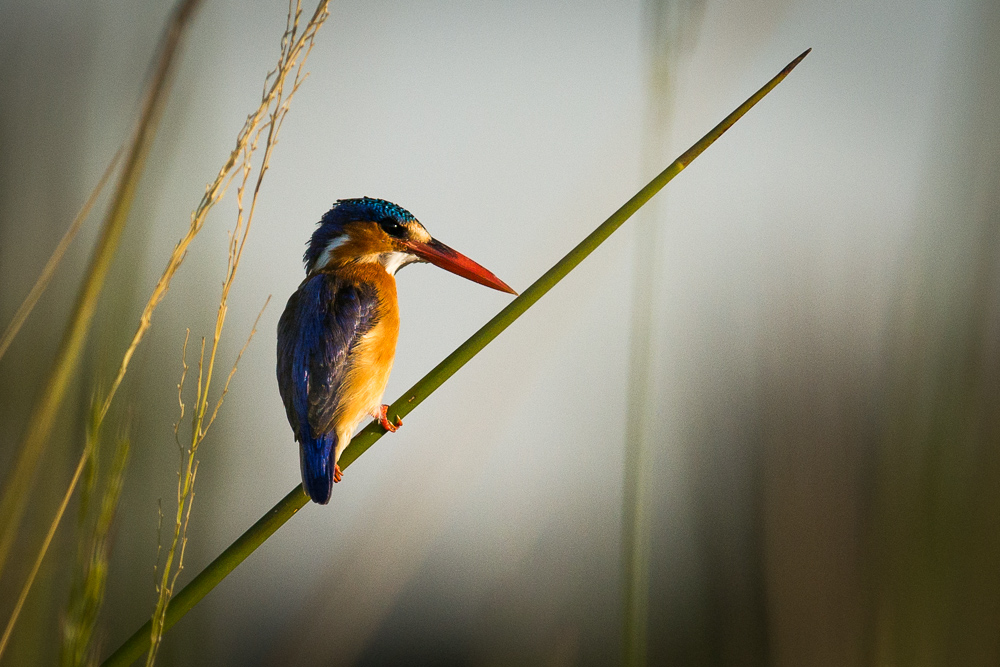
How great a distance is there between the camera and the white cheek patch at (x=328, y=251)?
88.9 inches

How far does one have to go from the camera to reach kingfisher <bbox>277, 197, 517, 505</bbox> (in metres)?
1.65

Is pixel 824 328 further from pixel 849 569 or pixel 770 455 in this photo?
pixel 770 455

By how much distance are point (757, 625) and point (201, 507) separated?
2.88m

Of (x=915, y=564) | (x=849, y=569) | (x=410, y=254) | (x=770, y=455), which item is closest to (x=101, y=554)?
(x=915, y=564)

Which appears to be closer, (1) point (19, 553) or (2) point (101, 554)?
(2) point (101, 554)

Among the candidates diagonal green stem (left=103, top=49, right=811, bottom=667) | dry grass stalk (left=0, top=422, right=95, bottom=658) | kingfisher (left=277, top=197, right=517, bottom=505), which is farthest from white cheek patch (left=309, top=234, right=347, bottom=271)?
dry grass stalk (left=0, top=422, right=95, bottom=658)

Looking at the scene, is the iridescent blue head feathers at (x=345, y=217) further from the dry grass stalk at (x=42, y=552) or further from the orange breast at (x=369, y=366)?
the dry grass stalk at (x=42, y=552)

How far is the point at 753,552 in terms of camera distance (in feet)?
9.96

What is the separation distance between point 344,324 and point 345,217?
0.51 m

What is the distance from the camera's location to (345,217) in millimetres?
2248

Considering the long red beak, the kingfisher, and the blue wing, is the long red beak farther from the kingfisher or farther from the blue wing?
the blue wing

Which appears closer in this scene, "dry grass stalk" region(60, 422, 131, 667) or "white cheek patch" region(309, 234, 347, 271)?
"dry grass stalk" region(60, 422, 131, 667)

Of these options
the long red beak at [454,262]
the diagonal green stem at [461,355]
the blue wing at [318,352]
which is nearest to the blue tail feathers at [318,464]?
the blue wing at [318,352]

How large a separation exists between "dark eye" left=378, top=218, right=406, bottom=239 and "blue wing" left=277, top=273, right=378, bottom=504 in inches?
8.6
